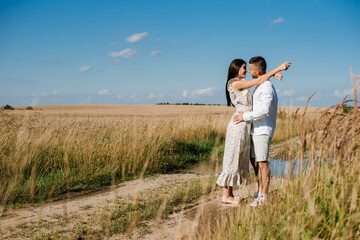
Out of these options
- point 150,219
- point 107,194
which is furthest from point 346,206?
point 107,194

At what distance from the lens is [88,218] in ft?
13.3

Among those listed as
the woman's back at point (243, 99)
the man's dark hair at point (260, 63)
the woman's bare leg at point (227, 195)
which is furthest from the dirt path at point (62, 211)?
the man's dark hair at point (260, 63)

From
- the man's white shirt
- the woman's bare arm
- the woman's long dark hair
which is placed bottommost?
the man's white shirt

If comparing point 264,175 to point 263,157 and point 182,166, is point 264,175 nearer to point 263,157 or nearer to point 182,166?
point 263,157

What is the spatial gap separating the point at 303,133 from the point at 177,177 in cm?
485

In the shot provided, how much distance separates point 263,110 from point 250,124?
510mm

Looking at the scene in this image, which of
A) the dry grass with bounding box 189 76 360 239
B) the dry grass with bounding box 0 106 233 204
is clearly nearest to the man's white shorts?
the dry grass with bounding box 189 76 360 239

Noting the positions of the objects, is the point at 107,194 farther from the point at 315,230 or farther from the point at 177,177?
the point at 315,230

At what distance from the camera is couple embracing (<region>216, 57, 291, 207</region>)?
378cm

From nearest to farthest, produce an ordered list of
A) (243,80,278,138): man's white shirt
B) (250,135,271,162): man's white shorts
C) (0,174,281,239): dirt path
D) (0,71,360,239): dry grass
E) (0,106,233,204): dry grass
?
(0,71,360,239): dry grass → (0,174,281,239): dirt path → (243,80,278,138): man's white shirt → (250,135,271,162): man's white shorts → (0,106,233,204): dry grass

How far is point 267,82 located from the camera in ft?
12.5

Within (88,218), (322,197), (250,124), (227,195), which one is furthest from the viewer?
(227,195)

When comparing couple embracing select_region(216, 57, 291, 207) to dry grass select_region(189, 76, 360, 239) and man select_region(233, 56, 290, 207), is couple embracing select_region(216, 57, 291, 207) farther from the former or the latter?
dry grass select_region(189, 76, 360, 239)

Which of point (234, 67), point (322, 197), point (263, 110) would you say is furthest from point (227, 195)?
point (322, 197)
